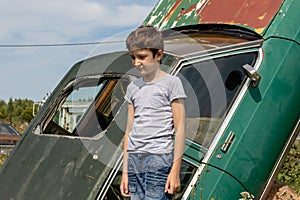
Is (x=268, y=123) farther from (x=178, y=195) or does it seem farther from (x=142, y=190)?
(x=142, y=190)

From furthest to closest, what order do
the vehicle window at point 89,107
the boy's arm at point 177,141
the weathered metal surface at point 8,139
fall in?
the weathered metal surface at point 8,139 < the vehicle window at point 89,107 < the boy's arm at point 177,141

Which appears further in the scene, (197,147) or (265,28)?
(265,28)

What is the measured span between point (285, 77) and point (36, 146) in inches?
84.7

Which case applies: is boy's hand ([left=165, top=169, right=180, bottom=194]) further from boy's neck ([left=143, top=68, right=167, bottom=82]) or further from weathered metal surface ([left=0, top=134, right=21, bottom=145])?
weathered metal surface ([left=0, top=134, right=21, bottom=145])

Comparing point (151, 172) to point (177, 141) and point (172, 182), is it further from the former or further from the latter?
point (177, 141)

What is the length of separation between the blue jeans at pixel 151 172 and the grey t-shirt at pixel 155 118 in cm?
4

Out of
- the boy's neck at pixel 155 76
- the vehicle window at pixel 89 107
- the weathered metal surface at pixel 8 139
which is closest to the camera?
the boy's neck at pixel 155 76

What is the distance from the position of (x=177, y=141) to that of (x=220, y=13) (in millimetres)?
2317


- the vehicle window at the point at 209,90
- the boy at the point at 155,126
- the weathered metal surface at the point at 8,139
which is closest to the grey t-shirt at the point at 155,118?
the boy at the point at 155,126

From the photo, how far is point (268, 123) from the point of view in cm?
525

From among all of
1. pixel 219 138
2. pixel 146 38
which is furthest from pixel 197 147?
pixel 146 38

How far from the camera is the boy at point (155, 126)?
405 cm

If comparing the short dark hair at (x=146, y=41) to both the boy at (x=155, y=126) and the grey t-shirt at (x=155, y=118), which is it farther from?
the grey t-shirt at (x=155, y=118)

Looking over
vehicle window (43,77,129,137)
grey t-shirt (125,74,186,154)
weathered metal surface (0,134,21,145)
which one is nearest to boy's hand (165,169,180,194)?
grey t-shirt (125,74,186,154)
